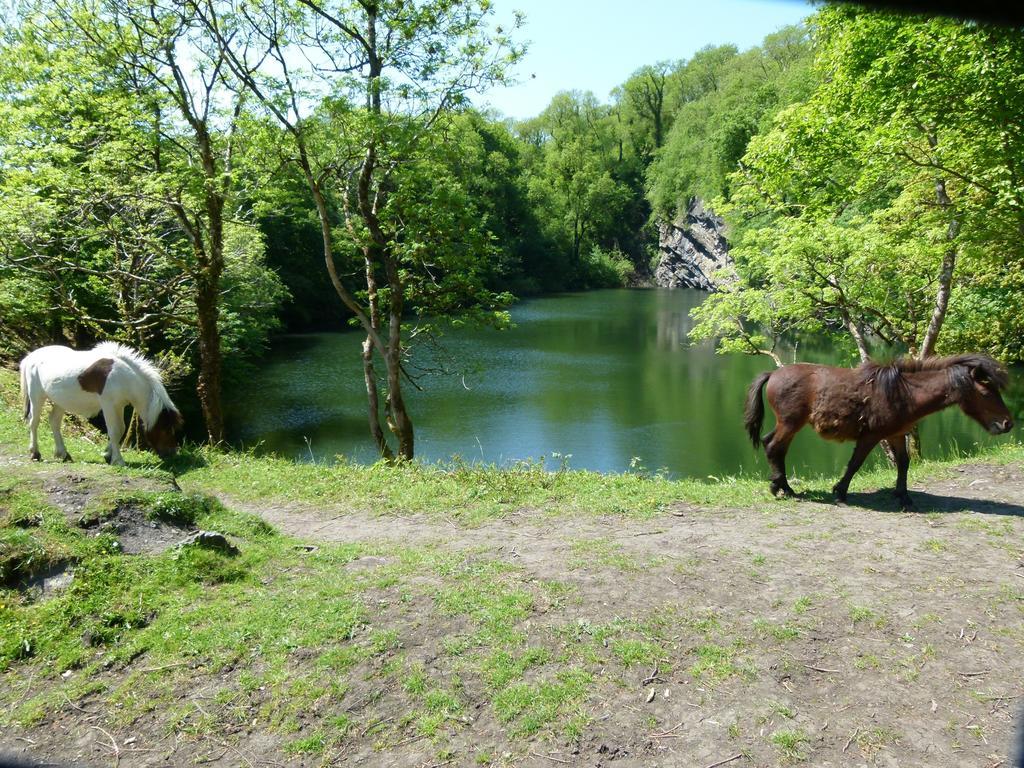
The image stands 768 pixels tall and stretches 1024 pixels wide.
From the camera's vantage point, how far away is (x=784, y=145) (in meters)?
13.1

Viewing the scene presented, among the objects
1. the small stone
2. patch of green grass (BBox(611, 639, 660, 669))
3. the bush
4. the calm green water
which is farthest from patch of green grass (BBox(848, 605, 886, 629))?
the bush

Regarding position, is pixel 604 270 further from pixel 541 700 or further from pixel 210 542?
pixel 541 700

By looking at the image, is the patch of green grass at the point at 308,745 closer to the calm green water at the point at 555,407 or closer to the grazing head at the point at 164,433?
A: the grazing head at the point at 164,433

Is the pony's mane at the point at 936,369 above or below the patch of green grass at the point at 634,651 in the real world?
above

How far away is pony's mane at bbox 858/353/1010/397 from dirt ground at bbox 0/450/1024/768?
1.42 meters

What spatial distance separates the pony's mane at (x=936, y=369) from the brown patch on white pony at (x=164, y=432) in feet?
31.1

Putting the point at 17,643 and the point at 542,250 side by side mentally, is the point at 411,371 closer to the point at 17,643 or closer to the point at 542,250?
the point at 17,643

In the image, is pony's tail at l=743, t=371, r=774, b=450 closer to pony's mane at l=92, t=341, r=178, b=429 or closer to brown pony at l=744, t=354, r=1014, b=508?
brown pony at l=744, t=354, r=1014, b=508

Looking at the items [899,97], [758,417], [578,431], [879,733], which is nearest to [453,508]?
[758,417]

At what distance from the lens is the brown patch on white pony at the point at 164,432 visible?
10.1 metres

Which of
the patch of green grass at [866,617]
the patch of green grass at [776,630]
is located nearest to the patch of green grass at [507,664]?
the patch of green grass at [776,630]

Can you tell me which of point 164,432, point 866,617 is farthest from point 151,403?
point 866,617

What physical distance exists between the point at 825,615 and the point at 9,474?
7398 mm

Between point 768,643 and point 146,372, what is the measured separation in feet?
29.2
